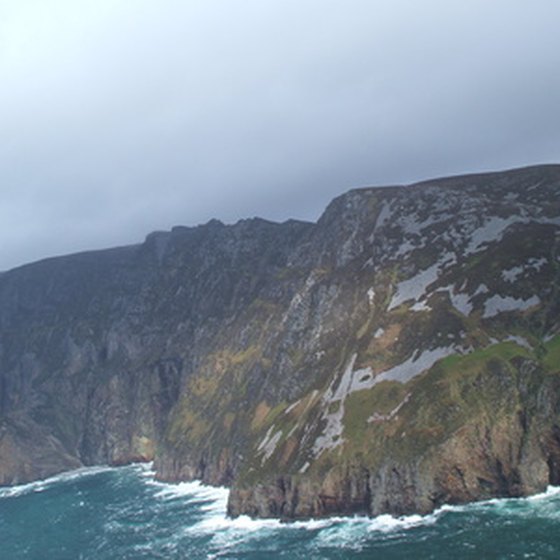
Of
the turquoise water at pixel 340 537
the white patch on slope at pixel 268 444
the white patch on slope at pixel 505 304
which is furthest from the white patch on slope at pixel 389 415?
the white patch on slope at pixel 268 444

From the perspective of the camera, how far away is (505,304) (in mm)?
177000

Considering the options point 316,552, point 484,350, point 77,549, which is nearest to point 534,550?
point 316,552

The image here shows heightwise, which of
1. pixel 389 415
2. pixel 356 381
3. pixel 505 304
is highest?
pixel 505 304

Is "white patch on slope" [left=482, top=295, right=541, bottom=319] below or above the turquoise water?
above

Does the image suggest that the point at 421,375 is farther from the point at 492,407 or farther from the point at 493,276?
the point at 493,276

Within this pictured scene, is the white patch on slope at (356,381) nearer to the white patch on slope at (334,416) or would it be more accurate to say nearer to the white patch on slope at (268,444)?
the white patch on slope at (334,416)

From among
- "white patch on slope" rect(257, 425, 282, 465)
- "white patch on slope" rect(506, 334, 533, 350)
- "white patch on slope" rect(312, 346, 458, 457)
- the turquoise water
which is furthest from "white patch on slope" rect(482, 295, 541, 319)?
"white patch on slope" rect(257, 425, 282, 465)

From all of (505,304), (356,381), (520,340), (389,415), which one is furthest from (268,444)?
(505,304)

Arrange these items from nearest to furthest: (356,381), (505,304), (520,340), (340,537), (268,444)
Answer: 1. (340,537)
2. (520,340)
3. (505,304)
4. (356,381)
5. (268,444)

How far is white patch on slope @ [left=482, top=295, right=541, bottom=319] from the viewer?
17388 centimetres

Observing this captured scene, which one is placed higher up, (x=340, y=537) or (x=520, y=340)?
(x=520, y=340)

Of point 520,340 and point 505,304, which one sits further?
point 505,304

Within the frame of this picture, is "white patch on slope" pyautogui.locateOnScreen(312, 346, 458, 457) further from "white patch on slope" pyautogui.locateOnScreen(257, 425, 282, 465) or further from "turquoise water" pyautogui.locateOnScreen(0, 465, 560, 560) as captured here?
"turquoise water" pyautogui.locateOnScreen(0, 465, 560, 560)

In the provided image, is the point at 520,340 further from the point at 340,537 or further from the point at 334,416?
the point at 340,537
